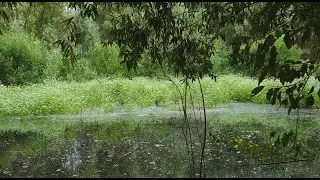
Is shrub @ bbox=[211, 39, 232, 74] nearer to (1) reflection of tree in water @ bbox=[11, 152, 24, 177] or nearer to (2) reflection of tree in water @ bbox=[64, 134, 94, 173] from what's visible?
(2) reflection of tree in water @ bbox=[64, 134, 94, 173]

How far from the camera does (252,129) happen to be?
8.89 m

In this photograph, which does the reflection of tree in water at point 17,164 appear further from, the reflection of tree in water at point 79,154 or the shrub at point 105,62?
the shrub at point 105,62

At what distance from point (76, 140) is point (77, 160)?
1639 millimetres

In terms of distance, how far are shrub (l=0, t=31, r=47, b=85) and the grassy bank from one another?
6.84ft

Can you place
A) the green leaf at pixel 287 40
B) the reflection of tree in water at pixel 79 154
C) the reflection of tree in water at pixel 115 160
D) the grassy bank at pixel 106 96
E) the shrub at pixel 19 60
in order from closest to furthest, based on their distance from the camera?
the green leaf at pixel 287 40 → the reflection of tree in water at pixel 115 160 → the reflection of tree in water at pixel 79 154 → the grassy bank at pixel 106 96 → the shrub at pixel 19 60

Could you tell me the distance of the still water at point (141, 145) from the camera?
19.5ft

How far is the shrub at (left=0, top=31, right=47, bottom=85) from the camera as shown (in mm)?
16016

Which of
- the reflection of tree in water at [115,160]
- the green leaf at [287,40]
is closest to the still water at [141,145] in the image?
the reflection of tree in water at [115,160]

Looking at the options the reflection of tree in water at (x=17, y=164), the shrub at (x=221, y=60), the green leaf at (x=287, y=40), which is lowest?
the reflection of tree in water at (x=17, y=164)

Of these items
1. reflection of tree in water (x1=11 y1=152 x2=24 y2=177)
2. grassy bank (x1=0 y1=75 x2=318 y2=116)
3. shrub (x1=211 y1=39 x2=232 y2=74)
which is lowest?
reflection of tree in water (x1=11 y1=152 x2=24 y2=177)

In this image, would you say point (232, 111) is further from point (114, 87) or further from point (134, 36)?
point (134, 36)

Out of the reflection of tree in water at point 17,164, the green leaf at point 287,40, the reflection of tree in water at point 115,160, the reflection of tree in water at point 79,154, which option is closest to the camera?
the green leaf at point 287,40

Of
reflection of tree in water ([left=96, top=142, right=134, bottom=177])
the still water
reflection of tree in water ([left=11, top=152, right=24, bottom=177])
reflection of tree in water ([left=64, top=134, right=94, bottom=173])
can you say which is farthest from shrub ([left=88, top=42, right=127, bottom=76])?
reflection of tree in water ([left=11, top=152, right=24, bottom=177])

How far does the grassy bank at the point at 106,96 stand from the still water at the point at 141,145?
0.56m
